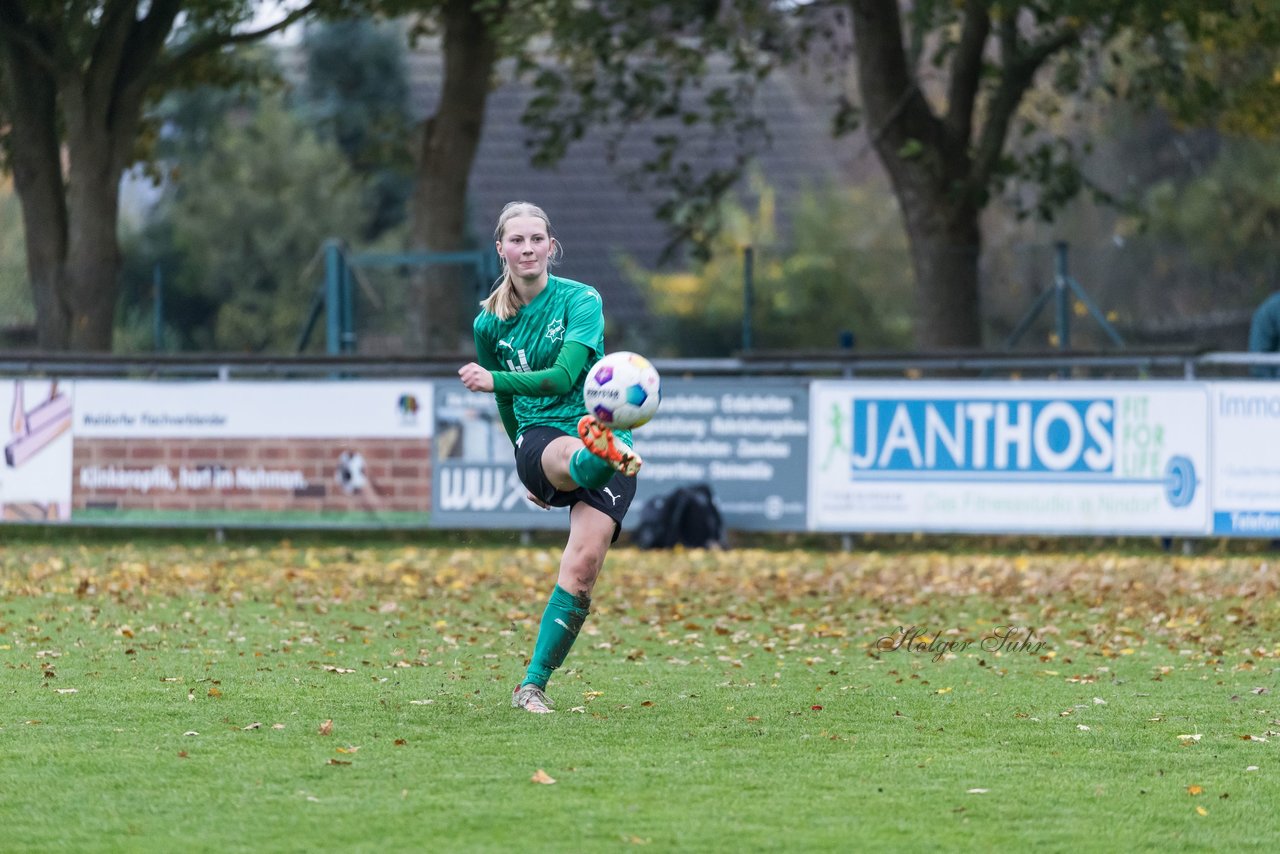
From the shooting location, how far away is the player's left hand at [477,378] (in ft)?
23.4

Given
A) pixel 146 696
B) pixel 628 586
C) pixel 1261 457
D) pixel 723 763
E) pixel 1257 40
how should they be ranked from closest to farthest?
pixel 723 763 < pixel 146 696 < pixel 628 586 < pixel 1261 457 < pixel 1257 40

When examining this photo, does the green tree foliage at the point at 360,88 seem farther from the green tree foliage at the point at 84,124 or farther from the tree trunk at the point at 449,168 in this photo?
the green tree foliage at the point at 84,124

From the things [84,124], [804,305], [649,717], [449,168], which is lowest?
[649,717]

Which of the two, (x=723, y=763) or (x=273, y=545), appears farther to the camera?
(x=273, y=545)

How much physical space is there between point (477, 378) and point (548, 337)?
532mm

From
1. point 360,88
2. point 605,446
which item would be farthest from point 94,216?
point 360,88

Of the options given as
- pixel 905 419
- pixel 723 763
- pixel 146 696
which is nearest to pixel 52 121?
pixel 905 419

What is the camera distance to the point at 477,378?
716 cm

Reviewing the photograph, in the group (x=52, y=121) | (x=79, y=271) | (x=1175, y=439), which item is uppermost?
(x=52, y=121)

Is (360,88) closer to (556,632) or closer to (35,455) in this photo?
(35,455)

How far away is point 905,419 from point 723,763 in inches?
412

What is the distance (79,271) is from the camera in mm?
20438

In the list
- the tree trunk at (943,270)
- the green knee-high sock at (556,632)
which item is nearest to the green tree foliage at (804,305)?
the tree trunk at (943,270)

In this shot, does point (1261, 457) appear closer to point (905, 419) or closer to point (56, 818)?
point (905, 419)
